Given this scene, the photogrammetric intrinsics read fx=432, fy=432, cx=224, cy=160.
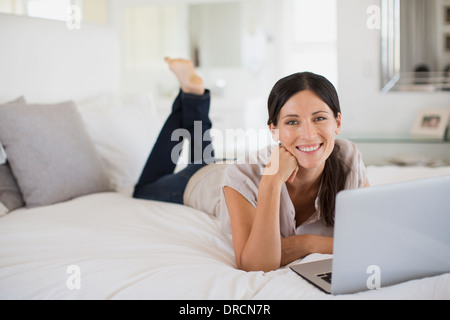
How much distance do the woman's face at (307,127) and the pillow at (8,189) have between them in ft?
3.80

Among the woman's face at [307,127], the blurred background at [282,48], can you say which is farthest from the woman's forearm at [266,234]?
the blurred background at [282,48]

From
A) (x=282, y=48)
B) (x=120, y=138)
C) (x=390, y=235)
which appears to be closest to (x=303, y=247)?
(x=390, y=235)

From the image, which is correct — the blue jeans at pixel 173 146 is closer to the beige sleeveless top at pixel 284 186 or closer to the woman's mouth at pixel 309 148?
the beige sleeveless top at pixel 284 186

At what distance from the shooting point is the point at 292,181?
1331 millimetres

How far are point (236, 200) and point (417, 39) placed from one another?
247cm

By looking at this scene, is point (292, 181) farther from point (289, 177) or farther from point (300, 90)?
point (300, 90)

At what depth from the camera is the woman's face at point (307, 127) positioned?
1160 millimetres

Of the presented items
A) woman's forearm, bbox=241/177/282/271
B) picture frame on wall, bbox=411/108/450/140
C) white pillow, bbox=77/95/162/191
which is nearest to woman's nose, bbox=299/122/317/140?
woman's forearm, bbox=241/177/282/271

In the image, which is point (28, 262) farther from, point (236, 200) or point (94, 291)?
point (236, 200)

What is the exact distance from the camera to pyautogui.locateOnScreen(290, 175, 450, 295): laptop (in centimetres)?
80

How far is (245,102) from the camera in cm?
439

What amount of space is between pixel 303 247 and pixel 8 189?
48.0 inches

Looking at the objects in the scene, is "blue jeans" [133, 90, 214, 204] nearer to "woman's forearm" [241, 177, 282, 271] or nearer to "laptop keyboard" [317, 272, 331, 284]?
"woman's forearm" [241, 177, 282, 271]
